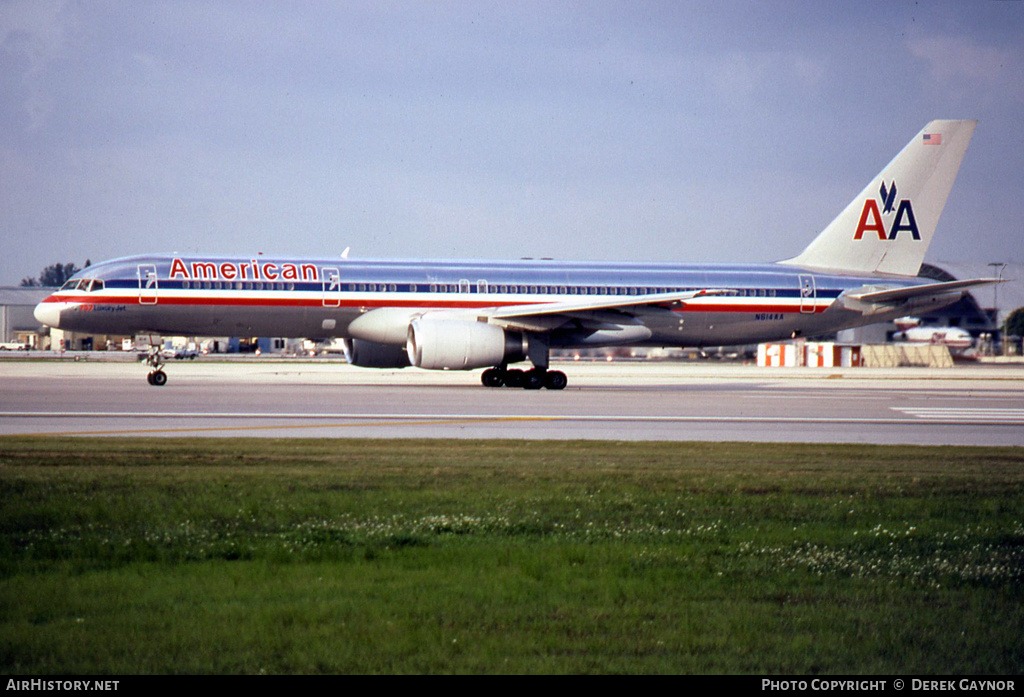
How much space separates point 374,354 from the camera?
107ft

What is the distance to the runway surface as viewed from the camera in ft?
54.4

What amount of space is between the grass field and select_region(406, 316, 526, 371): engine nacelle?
1639 cm

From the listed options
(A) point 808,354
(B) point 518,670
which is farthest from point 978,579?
(A) point 808,354

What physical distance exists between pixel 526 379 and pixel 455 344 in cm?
310

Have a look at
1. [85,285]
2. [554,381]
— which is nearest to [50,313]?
[85,285]

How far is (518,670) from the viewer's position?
4.98m

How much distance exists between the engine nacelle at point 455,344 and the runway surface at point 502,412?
90cm

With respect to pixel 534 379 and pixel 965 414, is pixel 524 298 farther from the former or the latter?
pixel 965 414

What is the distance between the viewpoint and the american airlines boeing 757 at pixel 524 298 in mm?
29734

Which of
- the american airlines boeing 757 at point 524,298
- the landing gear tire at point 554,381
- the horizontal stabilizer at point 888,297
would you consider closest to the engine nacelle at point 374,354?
the american airlines boeing 757 at point 524,298

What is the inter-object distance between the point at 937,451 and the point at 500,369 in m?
18.4

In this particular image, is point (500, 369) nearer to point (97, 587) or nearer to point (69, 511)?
point (69, 511)

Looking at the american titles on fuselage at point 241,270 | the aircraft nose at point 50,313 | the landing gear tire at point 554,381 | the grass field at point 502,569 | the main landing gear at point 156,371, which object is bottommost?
the grass field at point 502,569

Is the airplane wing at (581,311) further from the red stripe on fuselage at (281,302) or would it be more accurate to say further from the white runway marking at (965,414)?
the white runway marking at (965,414)
